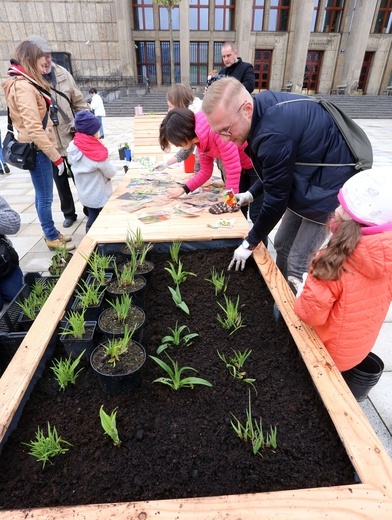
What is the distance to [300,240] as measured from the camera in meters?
2.04

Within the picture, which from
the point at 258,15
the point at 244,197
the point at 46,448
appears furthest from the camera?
the point at 258,15

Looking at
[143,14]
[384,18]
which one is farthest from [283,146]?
[384,18]

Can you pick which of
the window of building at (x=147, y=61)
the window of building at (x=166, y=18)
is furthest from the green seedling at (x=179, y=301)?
the window of building at (x=166, y=18)

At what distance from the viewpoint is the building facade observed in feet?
70.6

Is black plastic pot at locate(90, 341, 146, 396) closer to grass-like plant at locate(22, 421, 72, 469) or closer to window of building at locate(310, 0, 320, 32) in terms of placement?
grass-like plant at locate(22, 421, 72, 469)

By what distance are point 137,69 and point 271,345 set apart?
28358mm

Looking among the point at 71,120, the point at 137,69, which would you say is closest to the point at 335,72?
the point at 137,69

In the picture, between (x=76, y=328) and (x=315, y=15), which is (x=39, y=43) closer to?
(x=76, y=328)

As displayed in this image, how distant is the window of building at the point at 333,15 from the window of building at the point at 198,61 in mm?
8996

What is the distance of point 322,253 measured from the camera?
47.6 inches

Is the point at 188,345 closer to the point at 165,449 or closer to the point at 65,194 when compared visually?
the point at 165,449

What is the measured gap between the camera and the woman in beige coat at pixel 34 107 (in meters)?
2.79

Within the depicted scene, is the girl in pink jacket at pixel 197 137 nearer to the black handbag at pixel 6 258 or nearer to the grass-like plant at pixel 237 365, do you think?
the black handbag at pixel 6 258

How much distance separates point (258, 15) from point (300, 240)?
2836 centimetres
